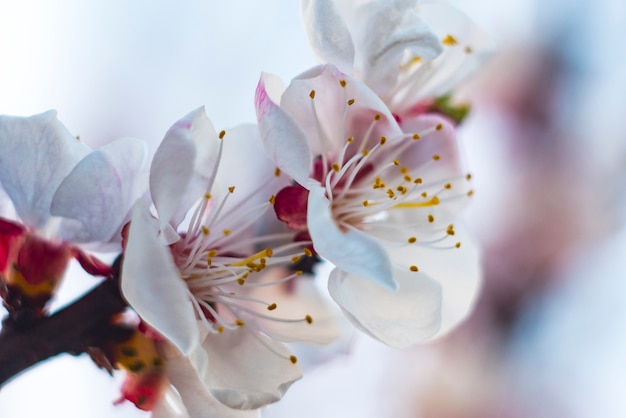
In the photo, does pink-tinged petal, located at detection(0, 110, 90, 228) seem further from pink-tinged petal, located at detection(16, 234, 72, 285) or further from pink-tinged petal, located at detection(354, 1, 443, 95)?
pink-tinged petal, located at detection(354, 1, 443, 95)

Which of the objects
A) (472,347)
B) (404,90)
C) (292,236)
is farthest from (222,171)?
(472,347)

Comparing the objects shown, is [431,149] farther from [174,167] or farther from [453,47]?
[174,167]

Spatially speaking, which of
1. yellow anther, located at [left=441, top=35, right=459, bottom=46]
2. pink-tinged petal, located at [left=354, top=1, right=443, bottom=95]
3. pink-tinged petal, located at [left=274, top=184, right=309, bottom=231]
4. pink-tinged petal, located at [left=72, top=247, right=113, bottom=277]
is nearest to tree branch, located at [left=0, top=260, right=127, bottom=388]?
pink-tinged petal, located at [left=72, top=247, right=113, bottom=277]

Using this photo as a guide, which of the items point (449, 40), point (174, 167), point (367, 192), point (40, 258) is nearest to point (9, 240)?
point (40, 258)

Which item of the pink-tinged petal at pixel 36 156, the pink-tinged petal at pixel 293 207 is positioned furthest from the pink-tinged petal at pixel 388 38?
the pink-tinged petal at pixel 36 156

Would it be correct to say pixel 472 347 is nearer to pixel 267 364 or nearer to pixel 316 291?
pixel 316 291

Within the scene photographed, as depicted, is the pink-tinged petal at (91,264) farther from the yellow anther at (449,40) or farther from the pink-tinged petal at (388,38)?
the yellow anther at (449,40)

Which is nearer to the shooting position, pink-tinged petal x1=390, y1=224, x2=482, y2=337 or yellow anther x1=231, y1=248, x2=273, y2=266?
yellow anther x1=231, y1=248, x2=273, y2=266
